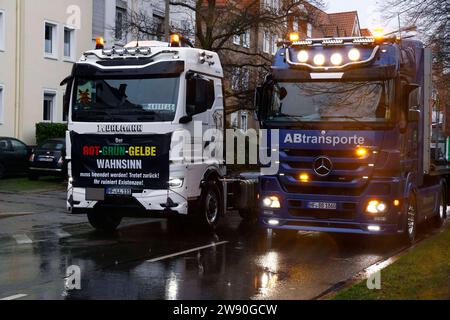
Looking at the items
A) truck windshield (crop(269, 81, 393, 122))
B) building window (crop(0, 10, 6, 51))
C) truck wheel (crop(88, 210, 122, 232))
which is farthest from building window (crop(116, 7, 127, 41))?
truck windshield (crop(269, 81, 393, 122))

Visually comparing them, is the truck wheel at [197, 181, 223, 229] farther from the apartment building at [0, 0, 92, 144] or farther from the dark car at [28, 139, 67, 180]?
the apartment building at [0, 0, 92, 144]

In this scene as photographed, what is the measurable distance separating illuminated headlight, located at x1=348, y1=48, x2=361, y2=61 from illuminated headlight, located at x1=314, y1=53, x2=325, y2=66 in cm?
45

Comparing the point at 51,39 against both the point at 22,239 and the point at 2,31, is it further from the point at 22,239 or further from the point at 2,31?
the point at 22,239

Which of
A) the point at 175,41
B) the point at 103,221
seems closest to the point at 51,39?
the point at 103,221

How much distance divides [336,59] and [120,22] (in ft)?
68.9

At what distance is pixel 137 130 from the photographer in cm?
1200

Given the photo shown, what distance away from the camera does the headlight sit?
11.4 metres

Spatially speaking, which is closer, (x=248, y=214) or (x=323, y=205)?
(x=323, y=205)

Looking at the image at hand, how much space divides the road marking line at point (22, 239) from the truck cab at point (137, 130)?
987 millimetres

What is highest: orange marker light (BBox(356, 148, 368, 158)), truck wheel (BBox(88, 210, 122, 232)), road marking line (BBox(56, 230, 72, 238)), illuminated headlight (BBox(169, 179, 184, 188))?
orange marker light (BBox(356, 148, 368, 158))

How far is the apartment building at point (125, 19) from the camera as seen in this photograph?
2886 cm

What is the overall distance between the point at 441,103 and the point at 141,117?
1269 cm
